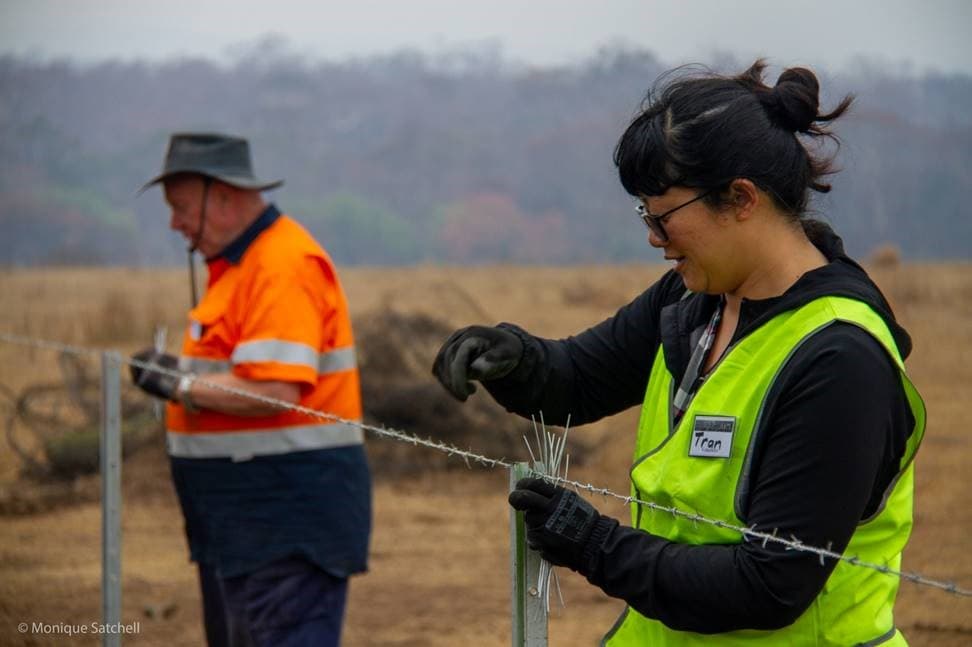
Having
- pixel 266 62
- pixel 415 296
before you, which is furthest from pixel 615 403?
pixel 266 62

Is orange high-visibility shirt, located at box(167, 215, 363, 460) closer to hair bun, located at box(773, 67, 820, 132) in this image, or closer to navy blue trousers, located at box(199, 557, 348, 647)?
navy blue trousers, located at box(199, 557, 348, 647)

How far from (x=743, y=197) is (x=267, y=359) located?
6.66 ft

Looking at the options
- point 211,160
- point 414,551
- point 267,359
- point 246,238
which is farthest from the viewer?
point 414,551

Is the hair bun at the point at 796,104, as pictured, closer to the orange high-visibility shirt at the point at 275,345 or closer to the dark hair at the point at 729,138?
the dark hair at the point at 729,138

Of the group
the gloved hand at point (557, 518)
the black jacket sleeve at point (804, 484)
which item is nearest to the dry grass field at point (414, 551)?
the gloved hand at point (557, 518)

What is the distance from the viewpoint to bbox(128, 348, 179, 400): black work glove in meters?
4.16

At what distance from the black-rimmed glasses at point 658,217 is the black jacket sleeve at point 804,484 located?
317mm

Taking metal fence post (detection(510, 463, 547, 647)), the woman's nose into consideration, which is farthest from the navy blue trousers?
the woman's nose

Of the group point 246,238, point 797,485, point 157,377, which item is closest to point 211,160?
point 246,238

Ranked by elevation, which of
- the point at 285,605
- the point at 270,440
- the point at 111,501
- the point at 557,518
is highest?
the point at 557,518

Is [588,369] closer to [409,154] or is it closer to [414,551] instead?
[414,551]

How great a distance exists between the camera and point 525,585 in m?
2.35

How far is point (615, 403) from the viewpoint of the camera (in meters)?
2.77

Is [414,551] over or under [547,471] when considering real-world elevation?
under
